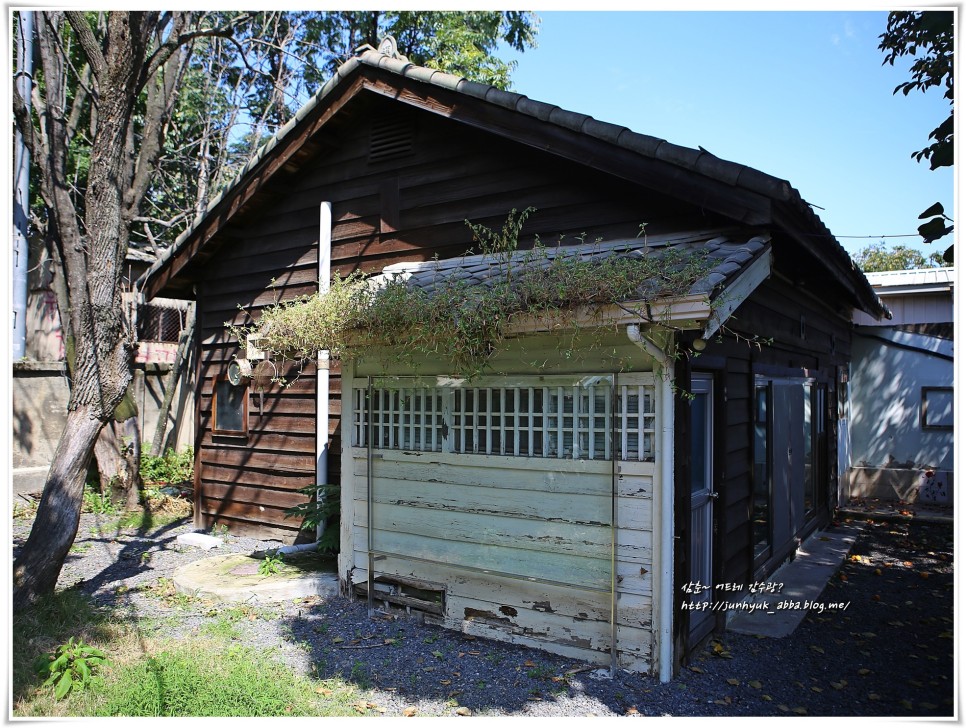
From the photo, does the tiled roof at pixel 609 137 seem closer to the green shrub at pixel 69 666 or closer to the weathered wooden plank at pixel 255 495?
the weathered wooden plank at pixel 255 495

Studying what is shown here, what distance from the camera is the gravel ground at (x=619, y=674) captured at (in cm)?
387

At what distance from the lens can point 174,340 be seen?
15562 millimetres

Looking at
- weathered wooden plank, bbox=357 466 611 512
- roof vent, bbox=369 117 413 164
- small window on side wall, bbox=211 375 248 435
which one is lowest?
weathered wooden plank, bbox=357 466 611 512

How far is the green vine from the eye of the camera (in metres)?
3.84

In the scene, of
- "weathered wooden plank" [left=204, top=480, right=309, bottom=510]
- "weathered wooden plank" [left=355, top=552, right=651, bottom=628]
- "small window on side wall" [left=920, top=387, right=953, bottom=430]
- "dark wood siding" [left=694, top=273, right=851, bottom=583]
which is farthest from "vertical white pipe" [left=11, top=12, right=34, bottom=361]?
"small window on side wall" [left=920, top=387, right=953, bottom=430]

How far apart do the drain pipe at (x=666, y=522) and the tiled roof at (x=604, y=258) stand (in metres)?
0.58

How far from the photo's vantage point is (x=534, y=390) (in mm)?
4703

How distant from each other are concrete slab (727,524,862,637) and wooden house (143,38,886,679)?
24 cm

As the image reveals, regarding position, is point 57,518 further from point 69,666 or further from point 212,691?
point 212,691

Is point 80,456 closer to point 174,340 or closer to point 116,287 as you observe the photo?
point 116,287

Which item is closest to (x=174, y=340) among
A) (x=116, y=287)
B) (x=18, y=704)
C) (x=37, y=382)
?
(x=37, y=382)

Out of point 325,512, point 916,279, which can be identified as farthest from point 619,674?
point 916,279

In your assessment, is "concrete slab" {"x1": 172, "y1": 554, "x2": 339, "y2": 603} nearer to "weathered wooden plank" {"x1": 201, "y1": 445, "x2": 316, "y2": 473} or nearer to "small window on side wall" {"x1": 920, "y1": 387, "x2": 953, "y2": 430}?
"weathered wooden plank" {"x1": 201, "y1": 445, "x2": 316, "y2": 473}
